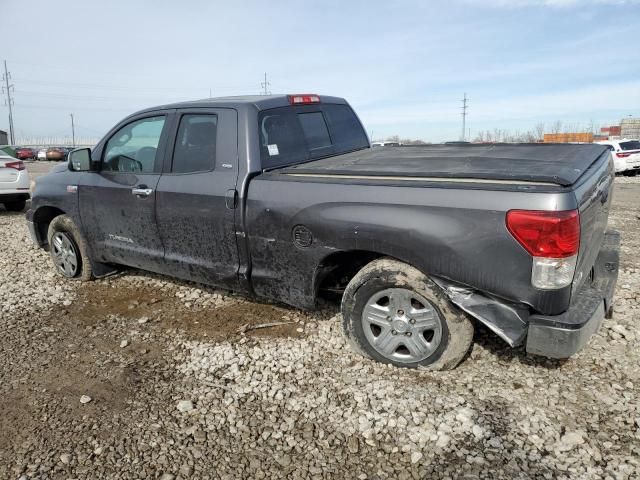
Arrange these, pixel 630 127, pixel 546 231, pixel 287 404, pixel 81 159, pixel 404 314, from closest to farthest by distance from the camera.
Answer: pixel 546 231
pixel 287 404
pixel 404 314
pixel 81 159
pixel 630 127

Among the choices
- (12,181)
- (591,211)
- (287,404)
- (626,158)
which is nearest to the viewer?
(591,211)

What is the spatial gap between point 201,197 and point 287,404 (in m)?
1.75

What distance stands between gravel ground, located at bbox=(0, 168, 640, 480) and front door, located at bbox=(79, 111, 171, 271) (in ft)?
2.29

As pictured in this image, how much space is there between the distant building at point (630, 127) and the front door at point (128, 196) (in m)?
81.0

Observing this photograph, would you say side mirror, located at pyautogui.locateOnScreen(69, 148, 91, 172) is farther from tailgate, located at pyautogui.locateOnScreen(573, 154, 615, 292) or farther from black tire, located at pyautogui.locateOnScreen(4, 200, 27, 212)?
black tire, located at pyautogui.locateOnScreen(4, 200, 27, 212)

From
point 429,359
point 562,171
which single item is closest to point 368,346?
point 429,359

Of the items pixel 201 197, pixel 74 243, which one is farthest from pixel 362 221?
pixel 74 243

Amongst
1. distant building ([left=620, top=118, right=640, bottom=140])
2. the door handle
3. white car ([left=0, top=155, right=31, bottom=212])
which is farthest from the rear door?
distant building ([left=620, top=118, right=640, bottom=140])

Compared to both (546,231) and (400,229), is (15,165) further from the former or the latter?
(546,231)

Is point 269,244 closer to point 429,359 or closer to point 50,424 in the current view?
point 429,359

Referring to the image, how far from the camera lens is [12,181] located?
9.74 meters

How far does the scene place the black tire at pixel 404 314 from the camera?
2934mm

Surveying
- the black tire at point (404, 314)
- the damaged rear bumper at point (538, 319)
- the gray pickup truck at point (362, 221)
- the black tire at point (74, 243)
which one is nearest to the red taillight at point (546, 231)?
the gray pickup truck at point (362, 221)

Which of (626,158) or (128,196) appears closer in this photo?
(128,196)
